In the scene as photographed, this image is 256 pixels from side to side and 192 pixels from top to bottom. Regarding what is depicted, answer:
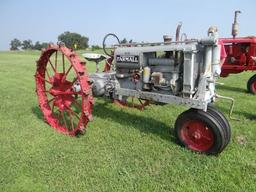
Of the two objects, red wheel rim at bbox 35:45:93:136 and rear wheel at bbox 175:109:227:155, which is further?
red wheel rim at bbox 35:45:93:136

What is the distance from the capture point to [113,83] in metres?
4.85

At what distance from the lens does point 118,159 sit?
150 inches

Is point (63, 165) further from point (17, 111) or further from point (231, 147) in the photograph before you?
point (17, 111)

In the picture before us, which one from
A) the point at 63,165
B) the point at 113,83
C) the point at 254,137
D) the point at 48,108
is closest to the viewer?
the point at 63,165

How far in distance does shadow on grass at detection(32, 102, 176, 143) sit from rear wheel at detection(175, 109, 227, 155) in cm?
31

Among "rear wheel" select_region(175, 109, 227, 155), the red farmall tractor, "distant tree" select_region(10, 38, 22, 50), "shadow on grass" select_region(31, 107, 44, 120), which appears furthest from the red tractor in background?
"distant tree" select_region(10, 38, 22, 50)

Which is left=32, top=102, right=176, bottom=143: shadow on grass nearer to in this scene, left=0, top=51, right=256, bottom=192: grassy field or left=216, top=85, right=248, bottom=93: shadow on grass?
left=0, top=51, right=256, bottom=192: grassy field

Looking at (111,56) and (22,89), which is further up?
(111,56)

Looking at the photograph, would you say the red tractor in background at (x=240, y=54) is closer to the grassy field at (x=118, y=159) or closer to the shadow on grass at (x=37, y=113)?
the grassy field at (x=118, y=159)

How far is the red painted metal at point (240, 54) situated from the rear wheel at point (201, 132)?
4945 millimetres

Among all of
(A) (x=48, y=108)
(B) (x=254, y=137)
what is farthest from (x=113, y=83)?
(B) (x=254, y=137)

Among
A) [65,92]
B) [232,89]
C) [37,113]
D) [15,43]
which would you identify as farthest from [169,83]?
[15,43]

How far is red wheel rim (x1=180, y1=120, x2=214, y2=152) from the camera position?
152 inches

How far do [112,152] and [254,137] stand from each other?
2.27 meters
